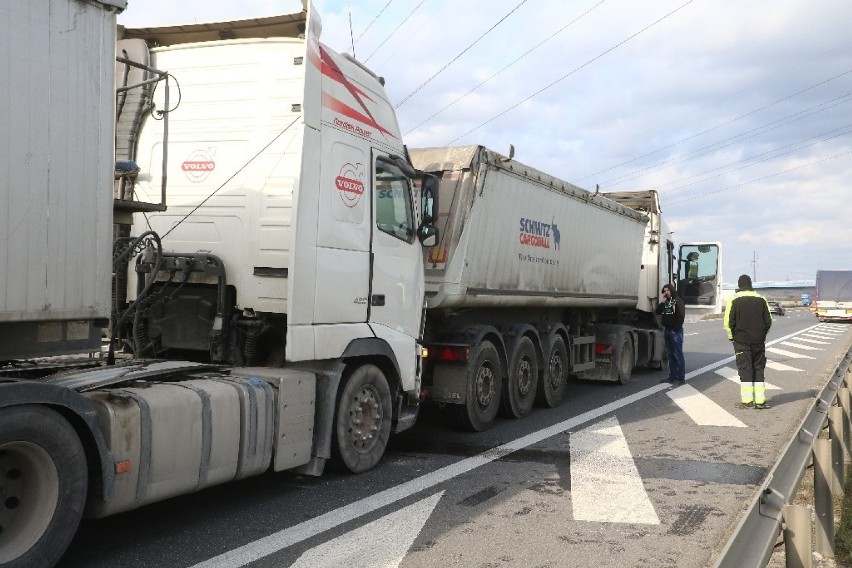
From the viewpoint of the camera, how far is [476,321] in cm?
921

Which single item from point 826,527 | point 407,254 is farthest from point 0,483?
point 826,527

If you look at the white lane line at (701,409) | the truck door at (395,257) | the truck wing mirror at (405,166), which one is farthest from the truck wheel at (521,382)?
the truck wing mirror at (405,166)

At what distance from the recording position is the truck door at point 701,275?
58.9 ft

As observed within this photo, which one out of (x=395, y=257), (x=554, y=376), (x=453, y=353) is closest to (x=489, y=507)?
(x=395, y=257)

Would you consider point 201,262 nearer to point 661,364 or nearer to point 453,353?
point 453,353

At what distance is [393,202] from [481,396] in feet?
9.66

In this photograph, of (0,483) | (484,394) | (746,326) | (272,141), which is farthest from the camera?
(746,326)

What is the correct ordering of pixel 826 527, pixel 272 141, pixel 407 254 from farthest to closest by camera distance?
pixel 407 254
pixel 272 141
pixel 826 527

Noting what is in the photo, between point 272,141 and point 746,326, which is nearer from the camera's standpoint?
point 272,141

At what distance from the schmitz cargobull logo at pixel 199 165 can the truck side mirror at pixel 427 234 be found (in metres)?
2.03

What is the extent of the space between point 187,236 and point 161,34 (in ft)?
5.95

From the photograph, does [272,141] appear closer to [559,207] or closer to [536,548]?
[536,548]

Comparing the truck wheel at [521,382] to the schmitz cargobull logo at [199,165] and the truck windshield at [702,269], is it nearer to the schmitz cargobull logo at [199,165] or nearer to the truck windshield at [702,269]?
the schmitz cargobull logo at [199,165]

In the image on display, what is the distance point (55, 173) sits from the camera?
12.7 feet
